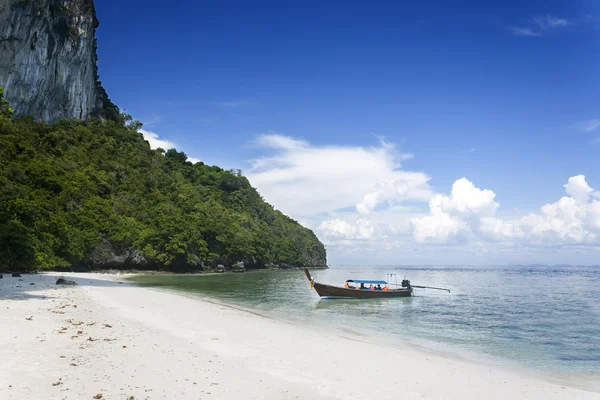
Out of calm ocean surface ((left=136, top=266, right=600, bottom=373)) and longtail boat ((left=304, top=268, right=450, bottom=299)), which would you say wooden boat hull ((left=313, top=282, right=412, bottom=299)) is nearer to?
longtail boat ((left=304, top=268, right=450, bottom=299))

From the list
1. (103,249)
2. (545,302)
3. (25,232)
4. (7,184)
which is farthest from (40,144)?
(545,302)

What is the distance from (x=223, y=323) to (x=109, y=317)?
15.4ft

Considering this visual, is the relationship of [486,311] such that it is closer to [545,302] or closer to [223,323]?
[545,302]

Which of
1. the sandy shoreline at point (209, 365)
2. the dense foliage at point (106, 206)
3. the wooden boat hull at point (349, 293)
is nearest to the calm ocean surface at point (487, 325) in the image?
the wooden boat hull at point (349, 293)

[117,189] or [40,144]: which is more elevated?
[40,144]

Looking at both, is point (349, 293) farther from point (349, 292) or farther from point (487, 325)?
point (487, 325)

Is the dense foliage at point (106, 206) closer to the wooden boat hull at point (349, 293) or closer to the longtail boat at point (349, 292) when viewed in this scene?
the longtail boat at point (349, 292)

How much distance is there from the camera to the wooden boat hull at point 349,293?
1313 inches

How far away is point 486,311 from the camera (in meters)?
28.9

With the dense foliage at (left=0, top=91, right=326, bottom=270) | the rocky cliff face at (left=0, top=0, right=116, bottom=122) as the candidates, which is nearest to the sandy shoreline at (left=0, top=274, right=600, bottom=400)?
the dense foliage at (left=0, top=91, right=326, bottom=270)

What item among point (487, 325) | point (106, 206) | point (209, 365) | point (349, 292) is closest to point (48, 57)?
point (106, 206)

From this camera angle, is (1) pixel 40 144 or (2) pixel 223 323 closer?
(2) pixel 223 323

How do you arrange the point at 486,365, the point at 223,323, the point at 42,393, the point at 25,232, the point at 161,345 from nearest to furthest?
the point at 42,393 → the point at 161,345 → the point at 486,365 → the point at 223,323 → the point at 25,232

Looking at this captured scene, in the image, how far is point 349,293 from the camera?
34.3 metres
